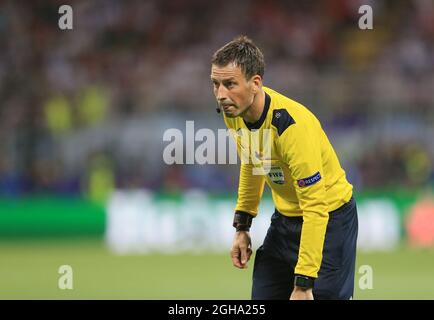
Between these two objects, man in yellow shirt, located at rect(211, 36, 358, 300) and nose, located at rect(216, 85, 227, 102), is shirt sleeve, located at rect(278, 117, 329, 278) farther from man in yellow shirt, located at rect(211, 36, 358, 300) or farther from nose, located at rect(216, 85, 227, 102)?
nose, located at rect(216, 85, 227, 102)

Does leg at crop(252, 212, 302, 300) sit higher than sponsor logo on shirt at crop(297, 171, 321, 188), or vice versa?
sponsor logo on shirt at crop(297, 171, 321, 188)

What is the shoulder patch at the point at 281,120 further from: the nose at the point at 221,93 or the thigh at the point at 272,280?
the thigh at the point at 272,280

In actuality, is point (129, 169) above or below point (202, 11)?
below

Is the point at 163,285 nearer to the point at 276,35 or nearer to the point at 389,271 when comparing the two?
the point at 389,271

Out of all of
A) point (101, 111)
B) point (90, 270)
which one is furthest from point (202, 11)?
point (90, 270)

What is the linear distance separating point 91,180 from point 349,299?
32.5ft

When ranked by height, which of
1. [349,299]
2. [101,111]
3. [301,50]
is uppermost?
[301,50]

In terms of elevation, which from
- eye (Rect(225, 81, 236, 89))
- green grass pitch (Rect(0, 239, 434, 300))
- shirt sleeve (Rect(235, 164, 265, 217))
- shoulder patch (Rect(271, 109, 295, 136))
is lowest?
green grass pitch (Rect(0, 239, 434, 300))

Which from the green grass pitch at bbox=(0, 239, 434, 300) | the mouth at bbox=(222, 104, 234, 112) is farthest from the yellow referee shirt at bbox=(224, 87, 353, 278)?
the green grass pitch at bbox=(0, 239, 434, 300)

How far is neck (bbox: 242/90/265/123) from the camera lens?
17.9 ft

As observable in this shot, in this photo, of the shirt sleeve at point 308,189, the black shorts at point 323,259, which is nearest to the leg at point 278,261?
the black shorts at point 323,259

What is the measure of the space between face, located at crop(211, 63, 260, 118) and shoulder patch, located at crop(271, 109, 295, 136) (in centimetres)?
19

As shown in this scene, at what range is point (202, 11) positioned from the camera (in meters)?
18.7

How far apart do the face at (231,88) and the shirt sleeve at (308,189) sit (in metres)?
0.30
